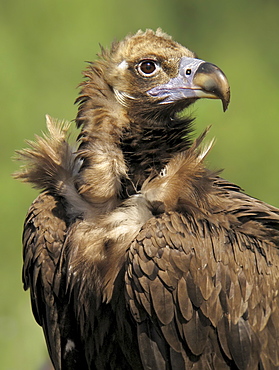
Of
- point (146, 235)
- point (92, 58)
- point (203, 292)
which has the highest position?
point (92, 58)

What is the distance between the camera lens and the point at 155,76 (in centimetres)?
493

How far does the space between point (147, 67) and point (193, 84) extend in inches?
12.0

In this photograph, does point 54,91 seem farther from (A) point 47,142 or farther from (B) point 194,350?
(B) point 194,350

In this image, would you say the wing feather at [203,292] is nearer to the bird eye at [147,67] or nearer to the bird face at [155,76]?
the bird face at [155,76]

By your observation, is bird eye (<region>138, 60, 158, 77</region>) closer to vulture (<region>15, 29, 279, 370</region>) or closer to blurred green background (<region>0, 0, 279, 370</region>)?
vulture (<region>15, 29, 279, 370</region>)

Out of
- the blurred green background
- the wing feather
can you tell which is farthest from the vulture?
the blurred green background

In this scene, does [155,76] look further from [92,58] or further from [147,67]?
[92,58]

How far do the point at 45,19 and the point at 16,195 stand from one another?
343cm

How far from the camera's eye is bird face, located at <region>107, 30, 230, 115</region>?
486 centimetres

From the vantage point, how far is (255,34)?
47.8 feet

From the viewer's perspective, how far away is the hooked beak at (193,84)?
185 inches

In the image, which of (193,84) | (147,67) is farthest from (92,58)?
(193,84)

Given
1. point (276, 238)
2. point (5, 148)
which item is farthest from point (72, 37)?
point (276, 238)

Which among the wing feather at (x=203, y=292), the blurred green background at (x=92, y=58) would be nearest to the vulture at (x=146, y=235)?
the wing feather at (x=203, y=292)
